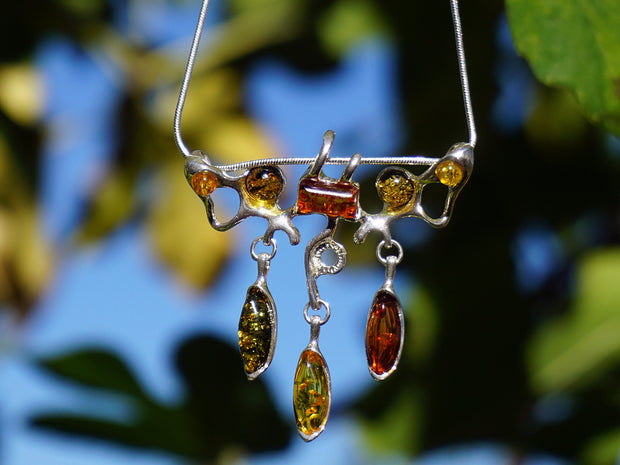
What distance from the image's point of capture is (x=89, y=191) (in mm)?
1169

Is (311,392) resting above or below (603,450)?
above

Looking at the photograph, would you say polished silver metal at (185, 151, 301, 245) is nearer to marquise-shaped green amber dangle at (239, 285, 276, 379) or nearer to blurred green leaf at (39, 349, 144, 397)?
marquise-shaped green amber dangle at (239, 285, 276, 379)

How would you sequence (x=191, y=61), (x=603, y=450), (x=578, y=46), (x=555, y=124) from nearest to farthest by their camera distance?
(x=578, y=46)
(x=191, y=61)
(x=603, y=450)
(x=555, y=124)

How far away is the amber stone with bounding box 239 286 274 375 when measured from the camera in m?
0.56

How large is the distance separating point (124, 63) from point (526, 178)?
609mm

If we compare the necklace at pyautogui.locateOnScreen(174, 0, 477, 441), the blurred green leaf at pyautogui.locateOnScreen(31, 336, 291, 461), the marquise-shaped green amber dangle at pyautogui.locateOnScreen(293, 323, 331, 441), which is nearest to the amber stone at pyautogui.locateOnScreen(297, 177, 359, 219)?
the necklace at pyautogui.locateOnScreen(174, 0, 477, 441)

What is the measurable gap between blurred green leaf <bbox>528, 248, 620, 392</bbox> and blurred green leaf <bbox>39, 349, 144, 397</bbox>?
47cm

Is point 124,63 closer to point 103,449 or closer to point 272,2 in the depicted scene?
point 272,2

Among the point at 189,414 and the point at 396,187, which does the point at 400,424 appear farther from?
the point at 396,187

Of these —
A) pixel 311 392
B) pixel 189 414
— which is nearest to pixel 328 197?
pixel 311 392

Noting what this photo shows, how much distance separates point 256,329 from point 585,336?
1.53 feet

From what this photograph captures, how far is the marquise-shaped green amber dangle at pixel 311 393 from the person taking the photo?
21.9 inches

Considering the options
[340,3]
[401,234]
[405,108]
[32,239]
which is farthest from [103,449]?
[340,3]

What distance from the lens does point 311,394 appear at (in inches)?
22.0
